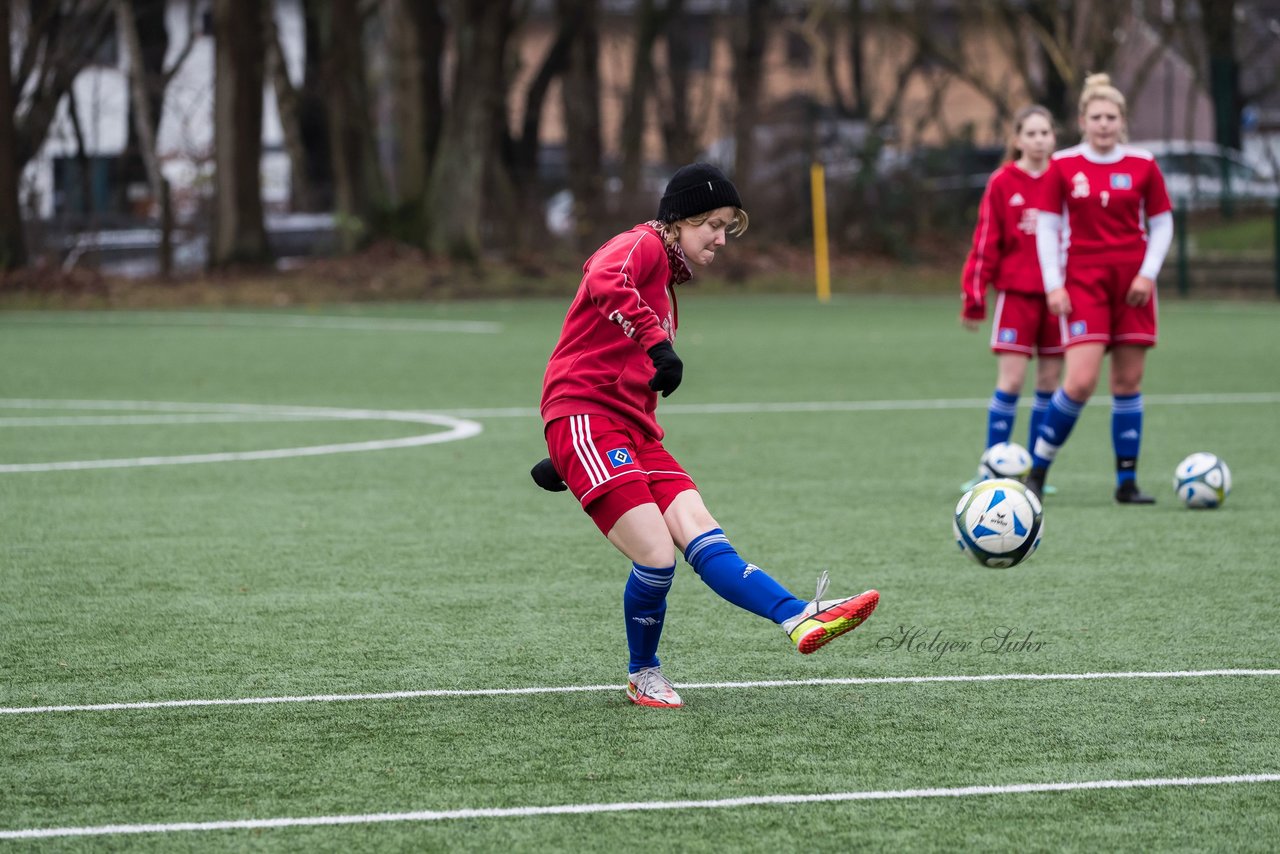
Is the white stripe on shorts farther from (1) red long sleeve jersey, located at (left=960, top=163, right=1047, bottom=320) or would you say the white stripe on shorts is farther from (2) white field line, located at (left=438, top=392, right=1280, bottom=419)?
(2) white field line, located at (left=438, top=392, right=1280, bottom=419)

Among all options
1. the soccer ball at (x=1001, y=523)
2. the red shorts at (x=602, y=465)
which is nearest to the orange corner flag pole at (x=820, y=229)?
the soccer ball at (x=1001, y=523)

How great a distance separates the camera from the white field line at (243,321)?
78.4 feet

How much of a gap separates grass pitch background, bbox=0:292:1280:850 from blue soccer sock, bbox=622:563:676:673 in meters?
0.19

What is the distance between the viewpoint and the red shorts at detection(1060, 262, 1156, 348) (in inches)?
351

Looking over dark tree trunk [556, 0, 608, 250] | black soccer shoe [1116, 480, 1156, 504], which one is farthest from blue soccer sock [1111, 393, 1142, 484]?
dark tree trunk [556, 0, 608, 250]

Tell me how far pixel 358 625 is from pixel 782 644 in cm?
148

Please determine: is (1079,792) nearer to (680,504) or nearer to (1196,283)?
(680,504)

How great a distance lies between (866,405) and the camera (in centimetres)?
1408

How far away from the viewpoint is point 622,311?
200 inches

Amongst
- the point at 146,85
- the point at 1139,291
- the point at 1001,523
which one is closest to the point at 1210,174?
the point at 146,85

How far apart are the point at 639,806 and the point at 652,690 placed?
3.26 ft

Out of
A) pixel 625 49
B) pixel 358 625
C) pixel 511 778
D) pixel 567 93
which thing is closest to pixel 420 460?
pixel 358 625

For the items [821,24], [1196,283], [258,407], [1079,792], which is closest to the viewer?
[1079,792]

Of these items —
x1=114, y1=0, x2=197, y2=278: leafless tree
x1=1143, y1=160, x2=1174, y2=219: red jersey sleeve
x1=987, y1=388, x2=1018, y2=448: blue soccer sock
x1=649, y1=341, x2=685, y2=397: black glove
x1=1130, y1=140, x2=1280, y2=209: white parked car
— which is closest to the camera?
x1=649, y1=341, x2=685, y2=397: black glove
